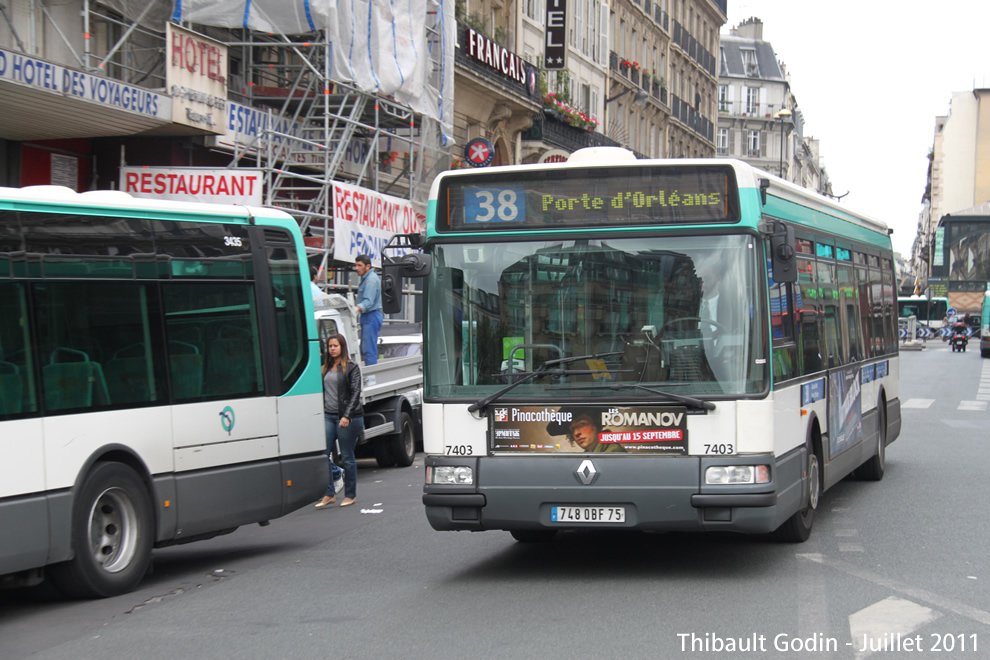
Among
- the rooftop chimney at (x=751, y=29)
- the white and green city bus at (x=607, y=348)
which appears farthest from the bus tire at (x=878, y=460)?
the rooftop chimney at (x=751, y=29)

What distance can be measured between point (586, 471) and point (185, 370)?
3066 mm

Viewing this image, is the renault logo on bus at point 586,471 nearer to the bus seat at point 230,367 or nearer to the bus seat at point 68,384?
the bus seat at point 230,367

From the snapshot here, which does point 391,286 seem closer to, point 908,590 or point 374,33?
point 908,590

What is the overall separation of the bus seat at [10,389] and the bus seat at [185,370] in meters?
1.45

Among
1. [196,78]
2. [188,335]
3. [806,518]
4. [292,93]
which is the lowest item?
[806,518]

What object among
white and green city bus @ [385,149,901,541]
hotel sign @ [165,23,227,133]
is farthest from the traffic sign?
white and green city bus @ [385,149,901,541]

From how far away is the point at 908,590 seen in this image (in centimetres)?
753

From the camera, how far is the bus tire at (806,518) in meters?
9.04

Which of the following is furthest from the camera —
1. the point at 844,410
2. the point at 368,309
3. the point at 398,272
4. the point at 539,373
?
the point at 368,309

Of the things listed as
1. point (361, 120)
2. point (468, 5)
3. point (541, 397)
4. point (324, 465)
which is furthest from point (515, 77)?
point (541, 397)

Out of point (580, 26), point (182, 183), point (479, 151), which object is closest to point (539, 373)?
point (182, 183)

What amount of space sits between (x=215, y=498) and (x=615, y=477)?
314cm

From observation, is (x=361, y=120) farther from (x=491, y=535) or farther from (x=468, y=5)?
(x=491, y=535)

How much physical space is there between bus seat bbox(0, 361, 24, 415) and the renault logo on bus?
336 cm
